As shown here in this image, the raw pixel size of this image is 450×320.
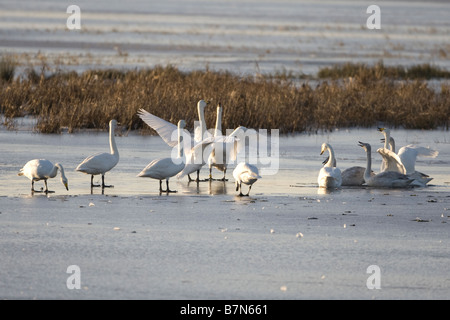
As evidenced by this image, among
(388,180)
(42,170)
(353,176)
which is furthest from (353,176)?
(42,170)

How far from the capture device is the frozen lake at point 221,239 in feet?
22.8

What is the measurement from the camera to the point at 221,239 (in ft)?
28.4

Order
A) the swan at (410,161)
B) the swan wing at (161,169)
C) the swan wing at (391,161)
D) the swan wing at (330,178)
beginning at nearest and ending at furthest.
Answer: the swan wing at (161,169)
the swan wing at (330,178)
the swan at (410,161)
the swan wing at (391,161)

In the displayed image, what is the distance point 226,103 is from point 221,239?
10.1 metres

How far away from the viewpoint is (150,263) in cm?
761

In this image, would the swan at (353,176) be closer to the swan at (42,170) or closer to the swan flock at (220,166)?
the swan flock at (220,166)

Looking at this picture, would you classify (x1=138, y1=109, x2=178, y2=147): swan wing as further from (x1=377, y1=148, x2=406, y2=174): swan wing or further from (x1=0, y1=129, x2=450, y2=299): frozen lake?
(x1=377, y1=148, x2=406, y2=174): swan wing

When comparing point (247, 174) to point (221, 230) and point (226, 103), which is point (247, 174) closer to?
point (221, 230)

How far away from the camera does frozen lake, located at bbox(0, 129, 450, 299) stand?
6.94 metres

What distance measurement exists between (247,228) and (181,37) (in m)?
42.2

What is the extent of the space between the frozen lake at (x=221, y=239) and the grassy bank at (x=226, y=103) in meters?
4.57

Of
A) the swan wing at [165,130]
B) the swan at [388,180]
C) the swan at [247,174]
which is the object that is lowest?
the swan at [388,180]

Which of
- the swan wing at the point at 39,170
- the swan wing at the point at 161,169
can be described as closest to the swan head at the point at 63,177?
the swan wing at the point at 39,170
